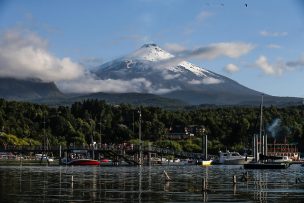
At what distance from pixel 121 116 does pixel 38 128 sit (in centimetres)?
3153

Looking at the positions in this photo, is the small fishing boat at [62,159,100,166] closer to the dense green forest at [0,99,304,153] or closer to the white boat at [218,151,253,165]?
the white boat at [218,151,253,165]

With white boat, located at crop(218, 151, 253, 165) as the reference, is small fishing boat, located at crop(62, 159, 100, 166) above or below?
below

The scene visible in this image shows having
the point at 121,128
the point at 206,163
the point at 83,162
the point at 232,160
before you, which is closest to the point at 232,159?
the point at 232,160

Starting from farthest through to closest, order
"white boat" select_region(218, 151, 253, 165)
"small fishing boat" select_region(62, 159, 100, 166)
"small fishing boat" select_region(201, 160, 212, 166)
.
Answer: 1. "white boat" select_region(218, 151, 253, 165)
2. "small fishing boat" select_region(201, 160, 212, 166)
3. "small fishing boat" select_region(62, 159, 100, 166)

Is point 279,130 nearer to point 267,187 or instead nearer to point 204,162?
point 204,162

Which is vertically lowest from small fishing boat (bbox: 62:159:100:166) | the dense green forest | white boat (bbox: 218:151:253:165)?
small fishing boat (bbox: 62:159:100:166)

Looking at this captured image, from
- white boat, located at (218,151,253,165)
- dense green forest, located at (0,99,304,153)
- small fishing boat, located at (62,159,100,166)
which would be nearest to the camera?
small fishing boat, located at (62,159,100,166)

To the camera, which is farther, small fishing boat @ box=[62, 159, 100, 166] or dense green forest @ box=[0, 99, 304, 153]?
dense green forest @ box=[0, 99, 304, 153]

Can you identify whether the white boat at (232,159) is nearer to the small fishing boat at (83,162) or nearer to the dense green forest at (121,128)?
the small fishing boat at (83,162)

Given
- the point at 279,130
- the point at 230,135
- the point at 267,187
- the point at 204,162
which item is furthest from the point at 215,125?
the point at 267,187

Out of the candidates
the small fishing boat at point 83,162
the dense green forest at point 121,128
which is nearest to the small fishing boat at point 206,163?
the small fishing boat at point 83,162

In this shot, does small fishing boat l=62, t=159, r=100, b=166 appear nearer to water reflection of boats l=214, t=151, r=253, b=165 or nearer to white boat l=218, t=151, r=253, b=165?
water reflection of boats l=214, t=151, r=253, b=165

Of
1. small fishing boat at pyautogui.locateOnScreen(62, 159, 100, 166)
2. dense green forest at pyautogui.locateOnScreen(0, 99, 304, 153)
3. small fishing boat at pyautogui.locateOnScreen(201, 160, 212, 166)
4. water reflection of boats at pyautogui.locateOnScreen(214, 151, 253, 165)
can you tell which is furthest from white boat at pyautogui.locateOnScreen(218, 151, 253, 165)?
dense green forest at pyautogui.locateOnScreen(0, 99, 304, 153)

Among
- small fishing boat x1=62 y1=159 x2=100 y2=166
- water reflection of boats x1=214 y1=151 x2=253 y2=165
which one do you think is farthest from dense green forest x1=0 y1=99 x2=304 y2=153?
small fishing boat x1=62 y1=159 x2=100 y2=166
